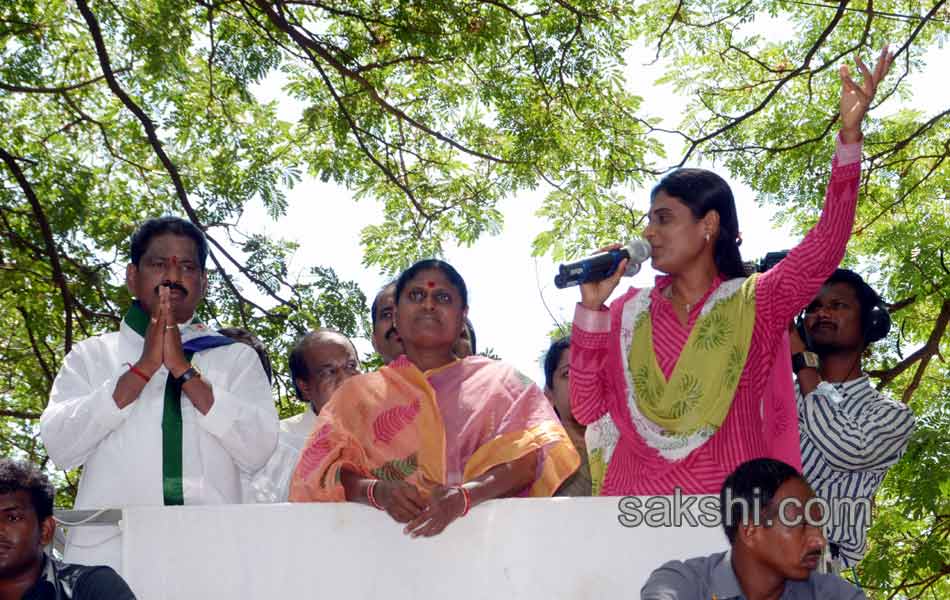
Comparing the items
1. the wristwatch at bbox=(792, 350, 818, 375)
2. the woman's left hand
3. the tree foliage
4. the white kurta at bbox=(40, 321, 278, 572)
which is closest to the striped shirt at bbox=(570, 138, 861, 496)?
the wristwatch at bbox=(792, 350, 818, 375)

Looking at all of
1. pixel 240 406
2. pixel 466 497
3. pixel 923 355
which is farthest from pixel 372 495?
pixel 923 355

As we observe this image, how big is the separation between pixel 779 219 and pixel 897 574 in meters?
2.40

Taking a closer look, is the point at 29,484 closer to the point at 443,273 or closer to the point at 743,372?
the point at 443,273

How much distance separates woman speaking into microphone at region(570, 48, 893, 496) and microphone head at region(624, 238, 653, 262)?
0.06 metres

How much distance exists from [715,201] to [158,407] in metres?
1.95

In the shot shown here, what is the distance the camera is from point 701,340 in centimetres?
377

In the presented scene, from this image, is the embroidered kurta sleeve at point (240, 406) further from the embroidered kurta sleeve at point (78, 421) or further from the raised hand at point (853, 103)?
the raised hand at point (853, 103)

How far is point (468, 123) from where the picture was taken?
8.62m

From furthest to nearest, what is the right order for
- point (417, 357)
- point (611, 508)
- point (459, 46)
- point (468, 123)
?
point (468, 123)
point (459, 46)
point (417, 357)
point (611, 508)

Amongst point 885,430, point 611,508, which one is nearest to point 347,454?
point 611,508

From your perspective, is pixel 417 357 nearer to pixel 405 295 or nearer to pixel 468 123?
pixel 405 295

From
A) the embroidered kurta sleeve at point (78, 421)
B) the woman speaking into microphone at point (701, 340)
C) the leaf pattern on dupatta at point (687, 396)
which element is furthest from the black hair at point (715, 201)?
the embroidered kurta sleeve at point (78, 421)

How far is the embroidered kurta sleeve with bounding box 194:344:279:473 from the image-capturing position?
4.06 metres

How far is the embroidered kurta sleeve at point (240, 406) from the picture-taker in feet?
13.3
